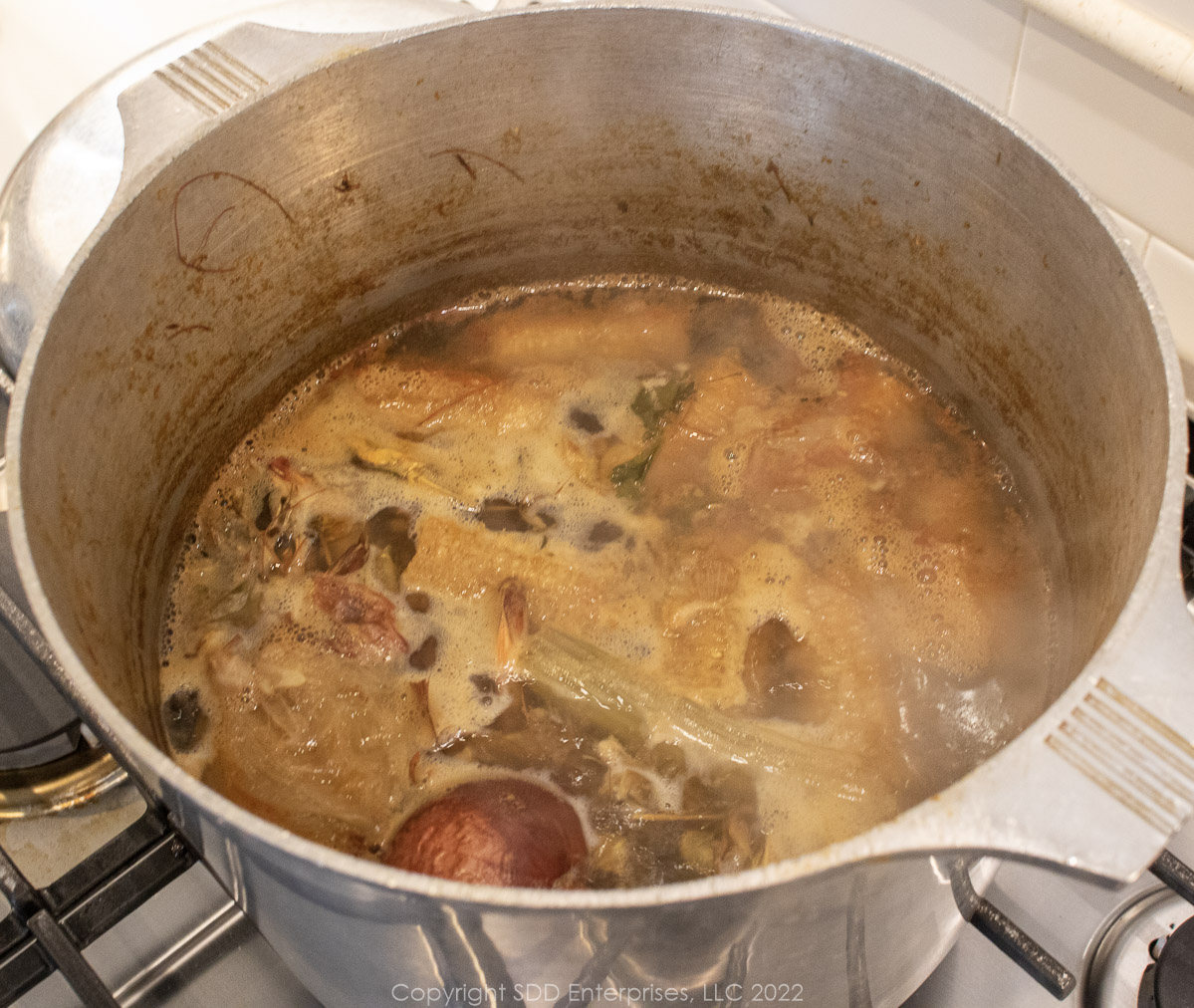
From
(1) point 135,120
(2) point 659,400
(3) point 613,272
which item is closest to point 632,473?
(2) point 659,400

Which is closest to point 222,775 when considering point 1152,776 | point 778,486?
point 778,486

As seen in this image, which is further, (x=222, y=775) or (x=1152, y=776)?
(x=222, y=775)

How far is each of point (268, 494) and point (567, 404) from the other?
0.31 m

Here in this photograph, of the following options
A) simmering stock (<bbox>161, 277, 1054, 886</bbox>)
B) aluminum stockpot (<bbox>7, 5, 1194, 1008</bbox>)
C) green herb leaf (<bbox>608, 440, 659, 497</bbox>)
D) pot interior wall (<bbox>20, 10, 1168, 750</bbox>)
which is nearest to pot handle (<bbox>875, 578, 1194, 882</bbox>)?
aluminum stockpot (<bbox>7, 5, 1194, 1008</bbox>)

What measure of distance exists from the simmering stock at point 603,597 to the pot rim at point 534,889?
21 cm

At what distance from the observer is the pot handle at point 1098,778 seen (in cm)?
47

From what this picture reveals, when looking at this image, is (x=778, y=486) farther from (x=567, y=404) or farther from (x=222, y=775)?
(x=222, y=775)

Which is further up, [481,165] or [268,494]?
[481,165]

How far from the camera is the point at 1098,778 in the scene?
49 cm

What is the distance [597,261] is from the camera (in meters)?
1.13

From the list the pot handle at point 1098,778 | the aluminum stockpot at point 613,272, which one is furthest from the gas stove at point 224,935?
the pot handle at point 1098,778

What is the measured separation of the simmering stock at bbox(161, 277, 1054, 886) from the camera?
79 centimetres
